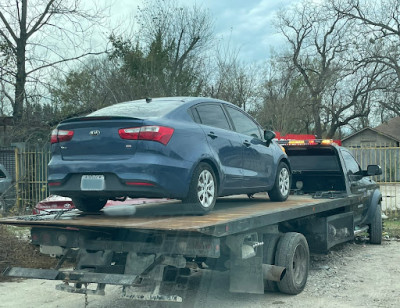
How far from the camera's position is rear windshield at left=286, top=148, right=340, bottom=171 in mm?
9031

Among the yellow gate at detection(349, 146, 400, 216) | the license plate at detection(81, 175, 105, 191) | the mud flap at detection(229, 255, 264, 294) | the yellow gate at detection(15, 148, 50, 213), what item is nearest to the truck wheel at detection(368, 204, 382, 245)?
the yellow gate at detection(349, 146, 400, 216)

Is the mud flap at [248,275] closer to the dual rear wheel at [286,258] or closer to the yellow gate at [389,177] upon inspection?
the dual rear wheel at [286,258]

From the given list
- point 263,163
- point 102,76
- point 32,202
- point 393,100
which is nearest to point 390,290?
point 263,163

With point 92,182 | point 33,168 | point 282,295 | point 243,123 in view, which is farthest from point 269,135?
point 33,168

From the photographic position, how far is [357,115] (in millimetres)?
40656

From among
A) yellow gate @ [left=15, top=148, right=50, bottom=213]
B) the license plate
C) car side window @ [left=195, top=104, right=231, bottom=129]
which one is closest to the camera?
the license plate

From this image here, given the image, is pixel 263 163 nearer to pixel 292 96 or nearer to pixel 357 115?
pixel 292 96

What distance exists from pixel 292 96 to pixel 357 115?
29.0ft

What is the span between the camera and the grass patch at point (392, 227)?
36.1ft

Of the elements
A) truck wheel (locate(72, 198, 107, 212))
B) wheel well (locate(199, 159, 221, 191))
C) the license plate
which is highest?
wheel well (locate(199, 159, 221, 191))

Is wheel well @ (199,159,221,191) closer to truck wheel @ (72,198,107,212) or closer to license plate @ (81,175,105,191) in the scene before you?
license plate @ (81,175,105,191)

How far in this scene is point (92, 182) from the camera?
5137 millimetres

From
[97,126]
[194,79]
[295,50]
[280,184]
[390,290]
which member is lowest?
[390,290]

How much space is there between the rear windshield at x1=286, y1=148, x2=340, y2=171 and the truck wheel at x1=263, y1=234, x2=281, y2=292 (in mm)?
Answer: 3305
